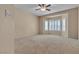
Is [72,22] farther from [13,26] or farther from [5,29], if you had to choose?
[5,29]

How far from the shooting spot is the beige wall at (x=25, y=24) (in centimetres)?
719

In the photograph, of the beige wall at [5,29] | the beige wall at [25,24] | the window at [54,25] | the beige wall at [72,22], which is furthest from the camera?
the window at [54,25]

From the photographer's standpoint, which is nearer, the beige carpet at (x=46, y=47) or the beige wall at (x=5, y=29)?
the beige wall at (x=5, y=29)

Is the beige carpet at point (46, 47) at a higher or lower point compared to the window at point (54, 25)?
lower

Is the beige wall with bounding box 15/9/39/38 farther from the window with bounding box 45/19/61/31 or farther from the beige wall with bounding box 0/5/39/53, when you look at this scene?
the window with bounding box 45/19/61/31

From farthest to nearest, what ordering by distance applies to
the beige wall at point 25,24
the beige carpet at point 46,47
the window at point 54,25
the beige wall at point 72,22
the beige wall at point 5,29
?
the window at point 54,25 < the beige wall at point 72,22 < the beige wall at point 25,24 < the beige carpet at point 46,47 < the beige wall at point 5,29

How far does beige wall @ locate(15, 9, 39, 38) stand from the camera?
7186 millimetres

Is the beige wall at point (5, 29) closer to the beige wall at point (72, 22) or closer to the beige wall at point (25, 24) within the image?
the beige wall at point (25, 24)

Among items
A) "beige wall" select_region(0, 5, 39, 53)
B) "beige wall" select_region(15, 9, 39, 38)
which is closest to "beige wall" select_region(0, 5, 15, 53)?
"beige wall" select_region(0, 5, 39, 53)

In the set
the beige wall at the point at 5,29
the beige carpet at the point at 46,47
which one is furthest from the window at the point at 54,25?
the beige wall at the point at 5,29

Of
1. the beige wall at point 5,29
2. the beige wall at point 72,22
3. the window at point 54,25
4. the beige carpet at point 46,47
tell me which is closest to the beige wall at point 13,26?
the beige wall at point 5,29

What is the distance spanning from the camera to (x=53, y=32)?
928 centimetres
